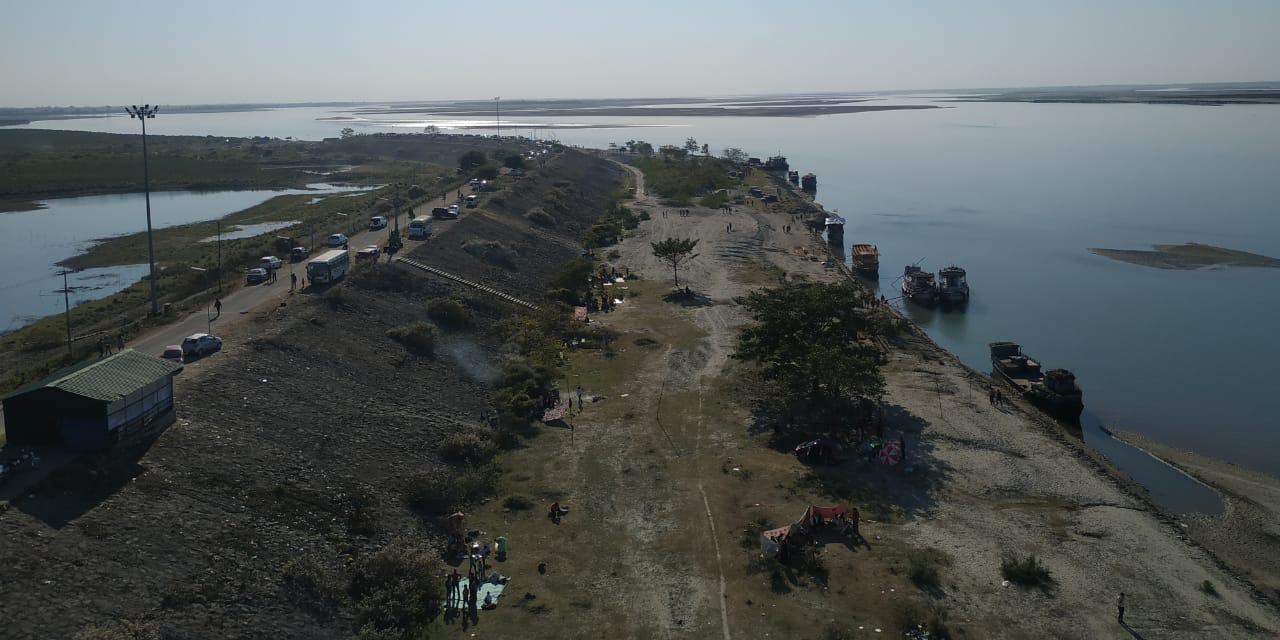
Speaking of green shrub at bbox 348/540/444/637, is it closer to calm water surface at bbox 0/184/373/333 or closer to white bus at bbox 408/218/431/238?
white bus at bbox 408/218/431/238

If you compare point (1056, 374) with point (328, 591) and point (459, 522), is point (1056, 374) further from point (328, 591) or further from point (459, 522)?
point (328, 591)

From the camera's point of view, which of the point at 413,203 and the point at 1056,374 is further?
the point at 413,203

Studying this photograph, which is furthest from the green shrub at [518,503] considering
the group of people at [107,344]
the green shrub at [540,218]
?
the green shrub at [540,218]

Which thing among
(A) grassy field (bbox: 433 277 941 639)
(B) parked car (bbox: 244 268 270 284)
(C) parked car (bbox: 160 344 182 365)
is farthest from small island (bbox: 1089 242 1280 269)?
(C) parked car (bbox: 160 344 182 365)

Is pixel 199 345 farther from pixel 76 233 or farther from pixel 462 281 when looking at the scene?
pixel 76 233

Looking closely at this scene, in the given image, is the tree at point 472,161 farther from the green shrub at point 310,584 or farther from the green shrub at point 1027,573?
the green shrub at point 1027,573

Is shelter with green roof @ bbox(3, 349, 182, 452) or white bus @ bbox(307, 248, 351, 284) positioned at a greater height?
white bus @ bbox(307, 248, 351, 284)

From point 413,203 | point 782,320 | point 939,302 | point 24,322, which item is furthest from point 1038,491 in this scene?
point 413,203

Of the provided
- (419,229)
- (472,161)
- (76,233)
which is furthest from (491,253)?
(472,161)
